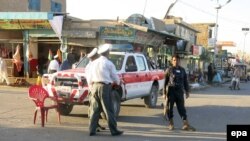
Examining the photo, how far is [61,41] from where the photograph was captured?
2094cm

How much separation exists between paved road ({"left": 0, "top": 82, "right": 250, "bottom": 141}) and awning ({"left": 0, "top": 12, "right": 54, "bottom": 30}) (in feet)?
17.2

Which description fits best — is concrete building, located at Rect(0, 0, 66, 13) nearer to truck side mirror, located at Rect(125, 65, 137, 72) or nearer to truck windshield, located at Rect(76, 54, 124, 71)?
truck windshield, located at Rect(76, 54, 124, 71)

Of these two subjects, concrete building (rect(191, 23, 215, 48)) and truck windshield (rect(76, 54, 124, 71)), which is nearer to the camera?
truck windshield (rect(76, 54, 124, 71))

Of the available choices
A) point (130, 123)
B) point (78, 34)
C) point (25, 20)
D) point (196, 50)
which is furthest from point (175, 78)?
point (196, 50)

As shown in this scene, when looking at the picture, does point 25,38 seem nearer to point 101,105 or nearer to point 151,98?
point 151,98

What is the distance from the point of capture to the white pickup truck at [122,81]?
1108 centimetres

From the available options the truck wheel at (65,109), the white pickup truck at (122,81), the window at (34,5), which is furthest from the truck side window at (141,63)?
the window at (34,5)

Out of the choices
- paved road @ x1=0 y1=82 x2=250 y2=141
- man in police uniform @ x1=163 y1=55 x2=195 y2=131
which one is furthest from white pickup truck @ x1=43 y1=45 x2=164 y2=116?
man in police uniform @ x1=163 y1=55 x2=195 y2=131

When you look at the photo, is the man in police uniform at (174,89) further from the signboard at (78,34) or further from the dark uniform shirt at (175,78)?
the signboard at (78,34)

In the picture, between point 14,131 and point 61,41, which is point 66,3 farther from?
point 14,131

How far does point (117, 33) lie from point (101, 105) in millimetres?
11058

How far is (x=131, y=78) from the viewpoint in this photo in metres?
12.8

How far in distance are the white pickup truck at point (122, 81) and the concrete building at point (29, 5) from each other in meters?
17.6

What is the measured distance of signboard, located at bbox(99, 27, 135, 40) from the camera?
20109 mm
